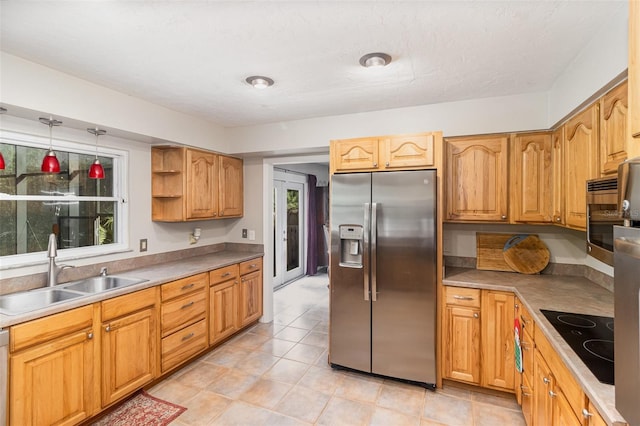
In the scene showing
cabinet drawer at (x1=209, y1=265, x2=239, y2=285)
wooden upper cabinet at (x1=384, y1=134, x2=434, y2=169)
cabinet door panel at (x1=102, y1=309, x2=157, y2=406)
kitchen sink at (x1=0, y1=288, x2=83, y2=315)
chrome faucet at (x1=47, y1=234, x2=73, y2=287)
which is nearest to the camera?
kitchen sink at (x1=0, y1=288, x2=83, y2=315)

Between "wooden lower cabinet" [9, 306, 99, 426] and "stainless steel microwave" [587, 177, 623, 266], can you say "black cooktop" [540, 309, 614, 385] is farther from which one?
"wooden lower cabinet" [9, 306, 99, 426]

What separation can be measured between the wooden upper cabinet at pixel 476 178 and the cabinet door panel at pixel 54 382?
2949 millimetres

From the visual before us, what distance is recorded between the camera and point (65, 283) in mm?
2490

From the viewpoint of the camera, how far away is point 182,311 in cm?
286

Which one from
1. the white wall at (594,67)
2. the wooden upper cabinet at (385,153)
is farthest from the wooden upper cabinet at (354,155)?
the white wall at (594,67)

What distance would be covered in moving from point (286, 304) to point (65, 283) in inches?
115

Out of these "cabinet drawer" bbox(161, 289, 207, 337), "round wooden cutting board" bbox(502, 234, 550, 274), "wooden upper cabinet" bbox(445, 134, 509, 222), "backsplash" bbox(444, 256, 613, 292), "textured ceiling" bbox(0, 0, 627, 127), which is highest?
"textured ceiling" bbox(0, 0, 627, 127)

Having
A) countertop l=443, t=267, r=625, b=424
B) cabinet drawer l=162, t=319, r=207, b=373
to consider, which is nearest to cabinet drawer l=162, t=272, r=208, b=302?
cabinet drawer l=162, t=319, r=207, b=373

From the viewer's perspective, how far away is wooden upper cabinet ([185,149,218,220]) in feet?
10.9

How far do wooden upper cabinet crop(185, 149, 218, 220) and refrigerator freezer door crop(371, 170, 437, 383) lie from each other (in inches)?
75.9

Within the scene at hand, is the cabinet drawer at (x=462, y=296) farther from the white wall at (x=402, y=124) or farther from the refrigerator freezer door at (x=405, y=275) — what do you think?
the white wall at (x=402, y=124)

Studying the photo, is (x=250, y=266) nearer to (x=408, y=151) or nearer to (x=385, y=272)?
(x=385, y=272)

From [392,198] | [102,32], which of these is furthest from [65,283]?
[392,198]

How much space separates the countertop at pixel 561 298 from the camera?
1.08 metres
